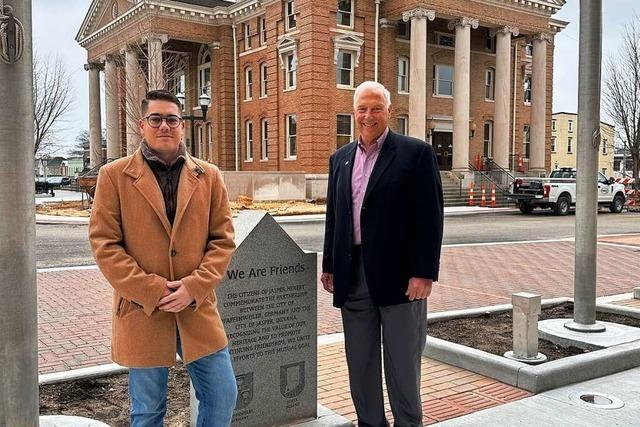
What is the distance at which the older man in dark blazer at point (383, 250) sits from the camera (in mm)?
3377

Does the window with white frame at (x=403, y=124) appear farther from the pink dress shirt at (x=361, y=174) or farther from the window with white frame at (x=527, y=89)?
the pink dress shirt at (x=361, y=174)

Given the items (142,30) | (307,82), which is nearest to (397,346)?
(307,82)

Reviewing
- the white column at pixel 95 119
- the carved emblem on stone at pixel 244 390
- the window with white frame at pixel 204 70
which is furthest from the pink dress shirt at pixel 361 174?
the white column at pixel 95 119

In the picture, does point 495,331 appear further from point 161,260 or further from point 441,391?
point 161,260

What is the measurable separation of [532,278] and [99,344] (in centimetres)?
690

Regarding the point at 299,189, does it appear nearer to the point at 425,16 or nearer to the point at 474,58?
the point at 425,16

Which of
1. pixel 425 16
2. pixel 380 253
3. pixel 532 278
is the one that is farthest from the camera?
pixel 425 16

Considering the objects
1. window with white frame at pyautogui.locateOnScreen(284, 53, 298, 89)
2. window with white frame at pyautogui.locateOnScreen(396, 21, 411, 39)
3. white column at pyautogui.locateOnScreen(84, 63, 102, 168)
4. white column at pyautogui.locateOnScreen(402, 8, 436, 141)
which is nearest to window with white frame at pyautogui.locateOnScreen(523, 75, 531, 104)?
window with white frame at pyautogui.locateOnScreen(396, 21, 411, 39)

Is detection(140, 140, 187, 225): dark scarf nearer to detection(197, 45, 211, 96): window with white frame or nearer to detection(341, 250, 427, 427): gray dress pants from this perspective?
detection(341, 250, 427, 427): gray dress pants

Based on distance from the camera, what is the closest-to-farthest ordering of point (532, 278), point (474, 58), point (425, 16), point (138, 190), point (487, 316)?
1. point (138, 190)
2. point (487, 316)
3. point (532, 278)
4. point (425, 16)
5. point (474, 58)

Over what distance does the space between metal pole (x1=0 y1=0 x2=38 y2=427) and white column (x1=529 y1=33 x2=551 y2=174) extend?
3629cm

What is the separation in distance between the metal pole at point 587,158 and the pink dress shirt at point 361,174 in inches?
122

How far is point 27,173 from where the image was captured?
2.71 metres

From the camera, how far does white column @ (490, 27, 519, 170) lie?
112ft
